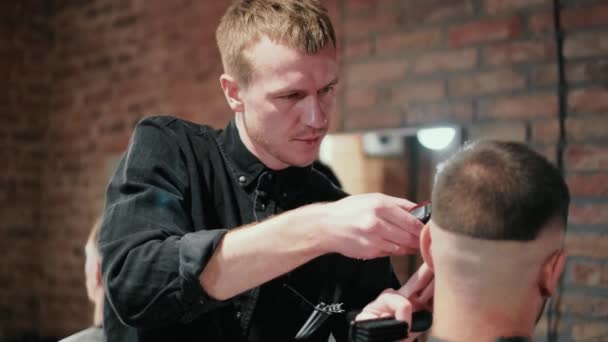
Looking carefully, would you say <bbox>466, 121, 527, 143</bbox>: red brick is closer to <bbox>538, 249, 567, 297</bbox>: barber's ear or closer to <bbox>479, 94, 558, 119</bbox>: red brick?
<bbox>479, 94, 558, 119</bbox>: red brick

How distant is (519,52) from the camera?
203 centimetres

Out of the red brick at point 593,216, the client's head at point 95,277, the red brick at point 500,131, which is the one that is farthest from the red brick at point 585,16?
the client's head at point 95,277

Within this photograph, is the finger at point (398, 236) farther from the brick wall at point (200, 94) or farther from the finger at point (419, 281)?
the brick wall at point (200, 94)

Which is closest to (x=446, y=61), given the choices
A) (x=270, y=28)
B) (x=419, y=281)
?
(x=270, y=28)

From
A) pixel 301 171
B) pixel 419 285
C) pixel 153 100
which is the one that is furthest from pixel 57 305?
pixel 419 285

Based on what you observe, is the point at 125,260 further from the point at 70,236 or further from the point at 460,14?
the point at 70,236

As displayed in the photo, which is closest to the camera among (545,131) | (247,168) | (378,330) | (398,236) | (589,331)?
(378,330)

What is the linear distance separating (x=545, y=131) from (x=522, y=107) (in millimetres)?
111

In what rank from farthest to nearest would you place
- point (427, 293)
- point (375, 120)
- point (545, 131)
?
point (375, 120), point (545, 131), point (427, 293)

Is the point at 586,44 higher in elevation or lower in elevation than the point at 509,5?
lower

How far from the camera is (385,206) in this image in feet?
3.10

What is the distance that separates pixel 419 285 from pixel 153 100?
2.53 meters

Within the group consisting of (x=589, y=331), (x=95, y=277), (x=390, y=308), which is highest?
(x=390, y=308)

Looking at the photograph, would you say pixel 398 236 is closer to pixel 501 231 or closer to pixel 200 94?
pixel 501 231
